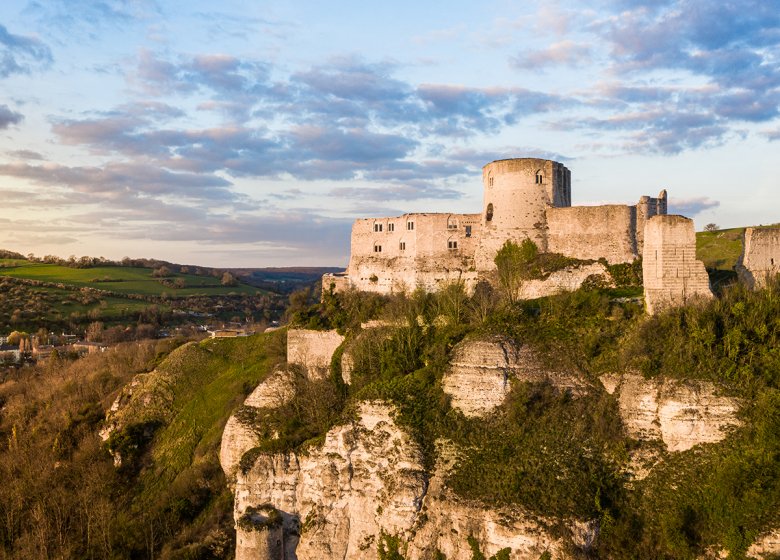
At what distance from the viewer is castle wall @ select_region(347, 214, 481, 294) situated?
4434cm

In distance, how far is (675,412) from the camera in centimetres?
2672

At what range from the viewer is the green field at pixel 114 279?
11125cm

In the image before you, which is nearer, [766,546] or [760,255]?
[766,546]

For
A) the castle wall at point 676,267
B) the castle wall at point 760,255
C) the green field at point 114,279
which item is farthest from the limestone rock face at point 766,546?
the green field at point 114,279

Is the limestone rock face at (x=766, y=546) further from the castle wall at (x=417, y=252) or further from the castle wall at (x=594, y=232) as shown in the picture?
the castle wall at (x=417, y=252)

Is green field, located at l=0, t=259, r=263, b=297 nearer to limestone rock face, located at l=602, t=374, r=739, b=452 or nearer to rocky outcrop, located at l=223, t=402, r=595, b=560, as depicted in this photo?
rocky outcrop, located at l=223, t=402, r=595, b=560

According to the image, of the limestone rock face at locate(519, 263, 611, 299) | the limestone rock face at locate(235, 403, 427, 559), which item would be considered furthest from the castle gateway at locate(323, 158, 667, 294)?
the limestone rock face at locate(235, 403, 427, 559)

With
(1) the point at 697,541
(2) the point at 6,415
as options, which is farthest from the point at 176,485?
(1) the point at 697,541

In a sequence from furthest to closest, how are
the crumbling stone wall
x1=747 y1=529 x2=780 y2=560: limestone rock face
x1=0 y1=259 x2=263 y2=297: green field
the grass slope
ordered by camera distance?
x1=0 y1=259 x2=263 y2=297: green field, the grass slope, the crumbling stone wall, x1=747 y1=529 x2=780 y2=560: limestone rock face

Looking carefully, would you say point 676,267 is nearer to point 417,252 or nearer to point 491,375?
point 491,375

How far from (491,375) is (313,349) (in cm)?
1598

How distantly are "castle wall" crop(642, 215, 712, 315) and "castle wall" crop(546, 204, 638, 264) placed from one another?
264 inches

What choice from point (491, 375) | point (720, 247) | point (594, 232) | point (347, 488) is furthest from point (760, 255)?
point (347, 488)

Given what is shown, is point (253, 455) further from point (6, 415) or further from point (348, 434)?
point (6, 415)
